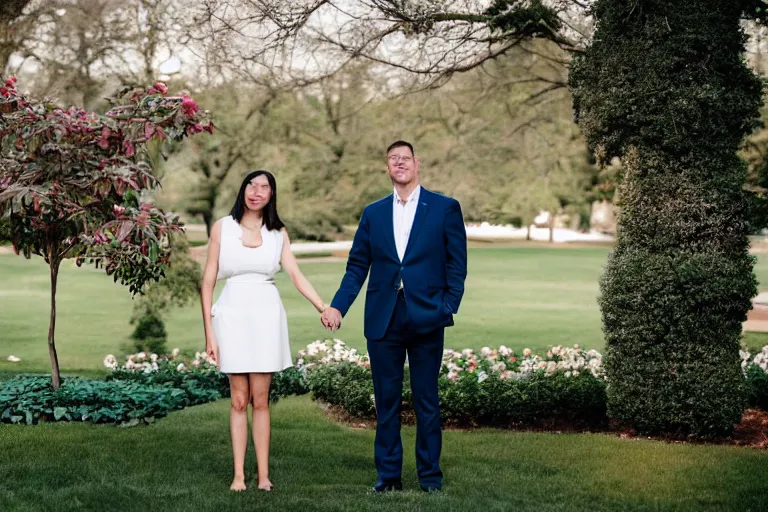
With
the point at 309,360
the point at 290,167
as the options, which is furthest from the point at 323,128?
the point at 309,360

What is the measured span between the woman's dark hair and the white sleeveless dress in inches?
2.2

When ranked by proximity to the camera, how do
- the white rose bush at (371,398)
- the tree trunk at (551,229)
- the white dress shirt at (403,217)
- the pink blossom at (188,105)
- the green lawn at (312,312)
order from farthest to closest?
the tree trunk at (551,229) < the green lawn at (312,312) < the white rose bush at (371,398) < the pink blossom at (188,105) < the white dress shirt at (403,217)

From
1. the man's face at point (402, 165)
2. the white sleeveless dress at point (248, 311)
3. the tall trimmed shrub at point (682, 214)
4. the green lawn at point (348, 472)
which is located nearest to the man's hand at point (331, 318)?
the white sleeveless dress at point (248, 311)

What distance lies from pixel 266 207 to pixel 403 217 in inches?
29.6

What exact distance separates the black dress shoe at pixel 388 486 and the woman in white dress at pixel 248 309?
1.97 feet

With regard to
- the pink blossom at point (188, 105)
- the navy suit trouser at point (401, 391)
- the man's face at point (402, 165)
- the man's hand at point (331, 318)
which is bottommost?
the navy suit trouser at point (401, 391)

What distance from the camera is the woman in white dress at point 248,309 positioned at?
4715 mm

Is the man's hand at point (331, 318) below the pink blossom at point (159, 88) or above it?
below

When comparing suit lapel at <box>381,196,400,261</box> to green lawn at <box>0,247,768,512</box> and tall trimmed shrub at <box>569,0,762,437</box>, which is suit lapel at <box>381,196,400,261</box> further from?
tall trimmed shrub at <box>569,0,762,437</box>

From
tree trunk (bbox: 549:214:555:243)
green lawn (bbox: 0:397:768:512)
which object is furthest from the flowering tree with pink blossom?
tree trunk (bbox: 549:214:555:243)

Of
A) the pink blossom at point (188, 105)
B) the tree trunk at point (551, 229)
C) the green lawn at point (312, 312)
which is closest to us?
→ the pink blossom at point (188, 105)

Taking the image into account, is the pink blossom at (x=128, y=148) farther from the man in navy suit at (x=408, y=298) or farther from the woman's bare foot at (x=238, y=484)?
the woman's bare foot at (x=238, y=484)

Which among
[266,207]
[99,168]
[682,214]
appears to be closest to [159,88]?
[99,168]

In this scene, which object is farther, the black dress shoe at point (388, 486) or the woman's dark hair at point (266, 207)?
the black dress shoe at point (388, 486)
